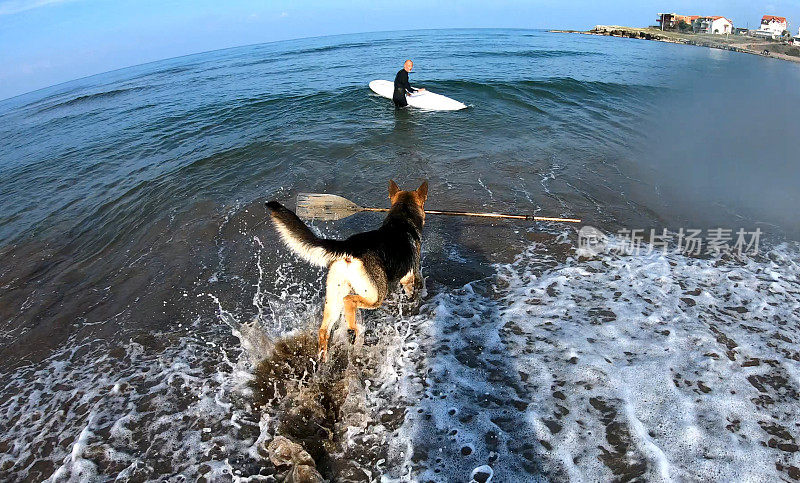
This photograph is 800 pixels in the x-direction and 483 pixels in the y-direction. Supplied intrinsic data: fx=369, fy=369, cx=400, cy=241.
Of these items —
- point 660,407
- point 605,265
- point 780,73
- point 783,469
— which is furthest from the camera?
point 780,73

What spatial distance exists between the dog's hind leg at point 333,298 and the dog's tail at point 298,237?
0.22 m

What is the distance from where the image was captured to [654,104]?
19297 millimetres

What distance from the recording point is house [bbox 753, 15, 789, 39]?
2608 inches

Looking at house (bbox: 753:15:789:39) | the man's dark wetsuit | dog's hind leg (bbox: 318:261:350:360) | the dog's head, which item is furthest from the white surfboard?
house (bbox: 753:15:789:39)

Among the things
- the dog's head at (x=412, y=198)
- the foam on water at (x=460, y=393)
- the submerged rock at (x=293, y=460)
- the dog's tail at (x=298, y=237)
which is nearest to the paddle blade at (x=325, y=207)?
the dog's head at (x=412, y=198)

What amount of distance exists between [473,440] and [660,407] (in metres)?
2.12

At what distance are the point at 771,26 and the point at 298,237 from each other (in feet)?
339

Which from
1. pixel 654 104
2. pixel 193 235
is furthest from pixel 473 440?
pixel 654 104

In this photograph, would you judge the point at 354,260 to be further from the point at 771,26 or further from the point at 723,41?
the point at 771,26

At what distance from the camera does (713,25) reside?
243ft

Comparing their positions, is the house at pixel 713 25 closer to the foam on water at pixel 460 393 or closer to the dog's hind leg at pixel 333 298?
the foam on water at pixel 460 393

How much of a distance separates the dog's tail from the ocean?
145cm

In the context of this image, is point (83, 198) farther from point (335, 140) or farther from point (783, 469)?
point (783, 469)

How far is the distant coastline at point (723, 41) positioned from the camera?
152 feet
